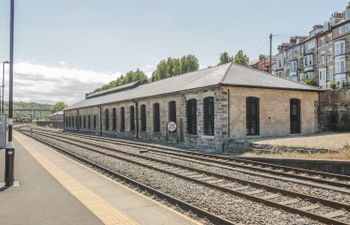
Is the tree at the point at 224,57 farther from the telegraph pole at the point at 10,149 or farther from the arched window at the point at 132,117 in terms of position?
the telegraph pole at the point at 10,149

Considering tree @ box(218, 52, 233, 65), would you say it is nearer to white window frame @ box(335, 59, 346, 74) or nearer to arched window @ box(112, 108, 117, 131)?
white window frame @ box(335, 59, 346, 74)

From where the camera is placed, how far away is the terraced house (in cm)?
4722

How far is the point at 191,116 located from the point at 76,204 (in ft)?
57.4

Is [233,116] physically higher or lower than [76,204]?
higher

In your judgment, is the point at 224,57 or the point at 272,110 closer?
the point at 272,110

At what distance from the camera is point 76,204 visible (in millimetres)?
7723

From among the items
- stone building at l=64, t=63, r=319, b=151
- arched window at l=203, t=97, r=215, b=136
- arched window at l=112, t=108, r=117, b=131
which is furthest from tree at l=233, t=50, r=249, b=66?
arched window at l=203, t=97, r=215, b=136

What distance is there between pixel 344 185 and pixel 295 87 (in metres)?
14.7

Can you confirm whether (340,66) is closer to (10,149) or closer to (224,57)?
(224,57)

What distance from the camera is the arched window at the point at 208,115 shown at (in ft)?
73.5

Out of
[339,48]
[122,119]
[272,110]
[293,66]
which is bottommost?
[122,119]

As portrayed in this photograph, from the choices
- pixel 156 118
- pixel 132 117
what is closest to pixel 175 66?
pixel 132 117

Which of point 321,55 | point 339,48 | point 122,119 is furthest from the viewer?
point 321,55

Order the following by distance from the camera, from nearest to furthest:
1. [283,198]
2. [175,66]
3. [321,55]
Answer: [283,198]
[321,55]
[175,66]
